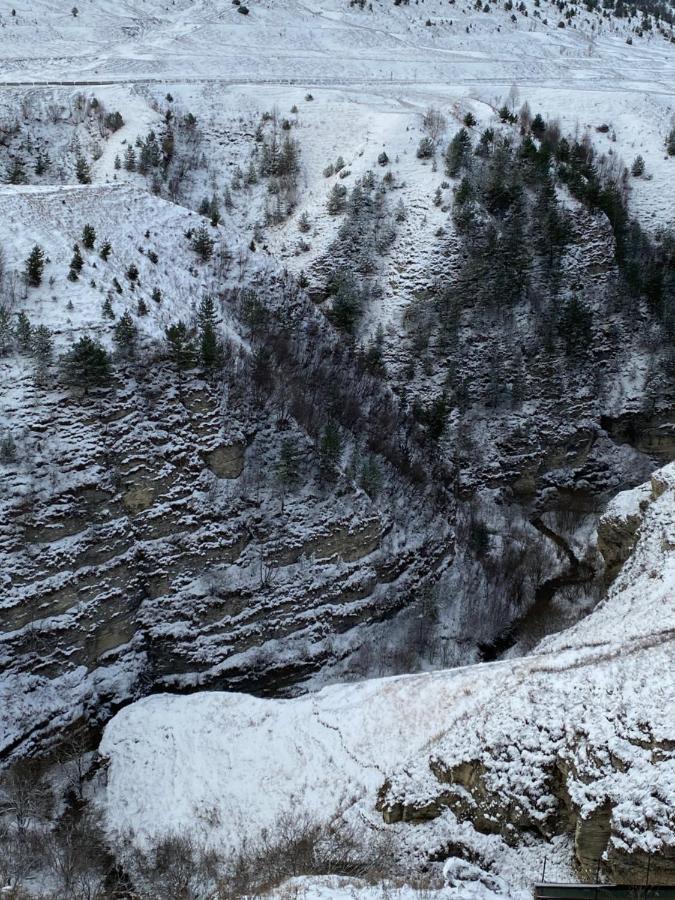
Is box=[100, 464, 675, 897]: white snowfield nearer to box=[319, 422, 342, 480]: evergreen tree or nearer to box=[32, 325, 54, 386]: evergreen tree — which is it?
box=[319, 422, 342, 480]: evergreen tree

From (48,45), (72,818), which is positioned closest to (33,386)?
(72,818)

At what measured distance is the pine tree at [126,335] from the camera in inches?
1164

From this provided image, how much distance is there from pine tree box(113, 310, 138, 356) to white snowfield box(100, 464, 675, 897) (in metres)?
14.7

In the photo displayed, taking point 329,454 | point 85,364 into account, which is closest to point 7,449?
point 85,364

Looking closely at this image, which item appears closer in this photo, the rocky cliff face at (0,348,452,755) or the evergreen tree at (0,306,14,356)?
the rocky cliff face at (0,348,452,755)

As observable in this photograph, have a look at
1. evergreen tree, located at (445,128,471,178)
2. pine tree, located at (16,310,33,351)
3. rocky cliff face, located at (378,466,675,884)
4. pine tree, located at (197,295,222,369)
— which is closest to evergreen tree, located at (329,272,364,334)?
evergreen tree, located at (445,128,471,178)

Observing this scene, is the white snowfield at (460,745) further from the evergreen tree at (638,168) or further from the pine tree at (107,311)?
the evergreen tree at (638,168)

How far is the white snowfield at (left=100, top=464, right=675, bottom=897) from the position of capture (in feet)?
49.1

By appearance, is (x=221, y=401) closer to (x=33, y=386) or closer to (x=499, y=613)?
(x=33, y=386)

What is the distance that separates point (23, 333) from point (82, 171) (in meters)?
23.1

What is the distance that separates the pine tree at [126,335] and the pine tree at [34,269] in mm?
4015

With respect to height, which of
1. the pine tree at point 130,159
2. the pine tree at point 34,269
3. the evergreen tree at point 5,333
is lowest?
the evergreen tree at point 5,333

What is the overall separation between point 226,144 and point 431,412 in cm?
2900

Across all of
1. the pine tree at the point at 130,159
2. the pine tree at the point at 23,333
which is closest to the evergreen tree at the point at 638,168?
the pine tree at the point at 130,159
